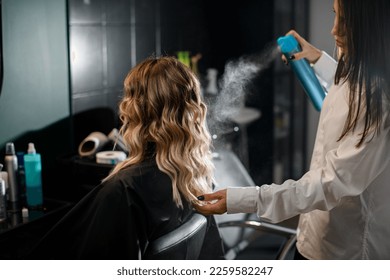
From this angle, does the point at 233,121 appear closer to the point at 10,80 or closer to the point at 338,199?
the point at 10,80

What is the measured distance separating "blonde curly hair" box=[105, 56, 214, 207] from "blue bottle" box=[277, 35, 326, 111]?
39cm

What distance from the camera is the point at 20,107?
1.97m

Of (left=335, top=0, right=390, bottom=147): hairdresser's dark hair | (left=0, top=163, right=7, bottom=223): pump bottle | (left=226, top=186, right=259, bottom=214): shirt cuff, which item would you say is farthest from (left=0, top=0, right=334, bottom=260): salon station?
(left=335, top=0, right=390, bottom=147): hairdresser's dark hair

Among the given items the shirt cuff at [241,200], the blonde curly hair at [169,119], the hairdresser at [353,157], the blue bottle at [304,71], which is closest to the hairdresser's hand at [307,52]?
the blue bottle at [304,71]

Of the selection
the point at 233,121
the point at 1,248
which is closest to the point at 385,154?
the point at 1,248

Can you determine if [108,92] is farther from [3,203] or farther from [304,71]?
[304,71]

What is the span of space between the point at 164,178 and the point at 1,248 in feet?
1.87

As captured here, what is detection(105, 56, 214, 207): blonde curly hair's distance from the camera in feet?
5.03

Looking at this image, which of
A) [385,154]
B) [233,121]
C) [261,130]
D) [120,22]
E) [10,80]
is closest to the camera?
[385,154]

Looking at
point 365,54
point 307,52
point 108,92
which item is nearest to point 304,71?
point 307,52

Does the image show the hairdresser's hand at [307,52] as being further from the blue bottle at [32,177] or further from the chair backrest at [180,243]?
the blue bottle at [32,177]

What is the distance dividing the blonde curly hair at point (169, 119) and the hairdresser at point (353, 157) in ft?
0.43

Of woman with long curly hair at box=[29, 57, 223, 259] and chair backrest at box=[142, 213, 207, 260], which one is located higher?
woman with long curly hair at box=[29, 57, 223, 259]

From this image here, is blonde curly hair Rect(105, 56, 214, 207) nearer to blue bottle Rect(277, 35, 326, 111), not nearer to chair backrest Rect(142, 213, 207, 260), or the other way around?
chair backrest Rect(142, 213, 207, 260)
